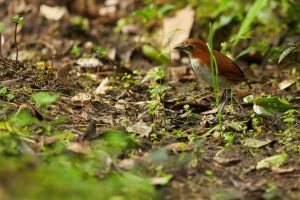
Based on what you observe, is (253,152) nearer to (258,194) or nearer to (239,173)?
(239,173)

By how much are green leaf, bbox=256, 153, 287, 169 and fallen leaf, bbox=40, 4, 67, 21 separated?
14.6 feet

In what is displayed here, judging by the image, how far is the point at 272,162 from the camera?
3.78m

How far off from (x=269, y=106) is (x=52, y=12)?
12.7 ft

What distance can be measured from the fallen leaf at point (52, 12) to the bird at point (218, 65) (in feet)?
9.07

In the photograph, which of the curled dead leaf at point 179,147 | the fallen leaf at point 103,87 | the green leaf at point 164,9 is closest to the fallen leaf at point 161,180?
the curled dead leaf at point 179,147

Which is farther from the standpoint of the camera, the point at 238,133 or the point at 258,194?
the point at 238,133

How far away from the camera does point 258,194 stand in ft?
11.2

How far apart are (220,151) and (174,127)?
56 centimetres

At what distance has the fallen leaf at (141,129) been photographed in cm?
423

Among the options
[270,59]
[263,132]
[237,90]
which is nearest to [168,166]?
[263,132]

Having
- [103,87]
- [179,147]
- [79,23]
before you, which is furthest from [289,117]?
[79,23]

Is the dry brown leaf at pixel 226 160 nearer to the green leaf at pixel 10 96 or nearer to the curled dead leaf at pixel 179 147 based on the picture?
the curled dead leaf at pixel 179 147

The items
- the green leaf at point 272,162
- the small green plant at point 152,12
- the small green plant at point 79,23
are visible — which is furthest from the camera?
the small green plant at point 79,23

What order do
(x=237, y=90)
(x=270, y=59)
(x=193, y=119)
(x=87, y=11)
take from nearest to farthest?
(x=193, y=119)
(x=237, y=90)
(x=270, y=59)
(x=87, y=11)
